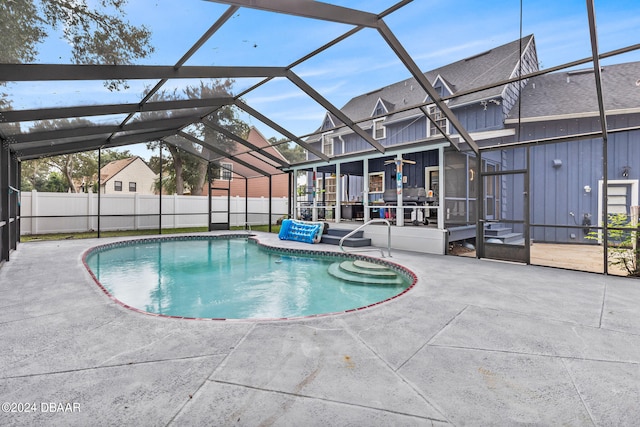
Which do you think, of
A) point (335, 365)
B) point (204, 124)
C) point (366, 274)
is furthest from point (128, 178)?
point (335, 365)

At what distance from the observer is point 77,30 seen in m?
3.58

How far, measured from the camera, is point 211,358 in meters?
2.32

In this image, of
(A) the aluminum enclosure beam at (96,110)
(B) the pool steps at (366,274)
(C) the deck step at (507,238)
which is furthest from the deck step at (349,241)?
(A) the aluminum enclosure beam at (96,110)

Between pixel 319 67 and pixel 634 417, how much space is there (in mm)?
6452

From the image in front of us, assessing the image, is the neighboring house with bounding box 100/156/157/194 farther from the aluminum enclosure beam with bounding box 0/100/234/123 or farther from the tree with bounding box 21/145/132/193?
the aluminum enclosure beam with bounding box 0/100/234/123

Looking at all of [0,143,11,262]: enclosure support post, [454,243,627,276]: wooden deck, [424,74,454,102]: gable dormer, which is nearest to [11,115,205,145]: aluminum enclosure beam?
[0,143,11,262]: enclosure support post

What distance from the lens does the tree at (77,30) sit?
9.94 feet

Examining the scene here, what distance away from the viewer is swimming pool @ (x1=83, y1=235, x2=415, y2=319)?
15.0ft

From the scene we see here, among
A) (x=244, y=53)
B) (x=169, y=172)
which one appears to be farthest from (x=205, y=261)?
(x=169, y=172)

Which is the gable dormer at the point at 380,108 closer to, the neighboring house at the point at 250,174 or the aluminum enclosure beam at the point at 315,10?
the neighboring house at the point at 250,174

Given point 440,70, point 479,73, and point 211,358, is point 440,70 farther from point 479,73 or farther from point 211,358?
point 211,358

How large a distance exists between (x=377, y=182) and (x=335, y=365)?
11665 millimetres

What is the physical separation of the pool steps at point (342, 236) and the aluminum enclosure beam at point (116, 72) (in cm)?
481

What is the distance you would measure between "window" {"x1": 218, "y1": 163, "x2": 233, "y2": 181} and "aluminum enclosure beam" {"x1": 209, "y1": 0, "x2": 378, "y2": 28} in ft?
32.8
